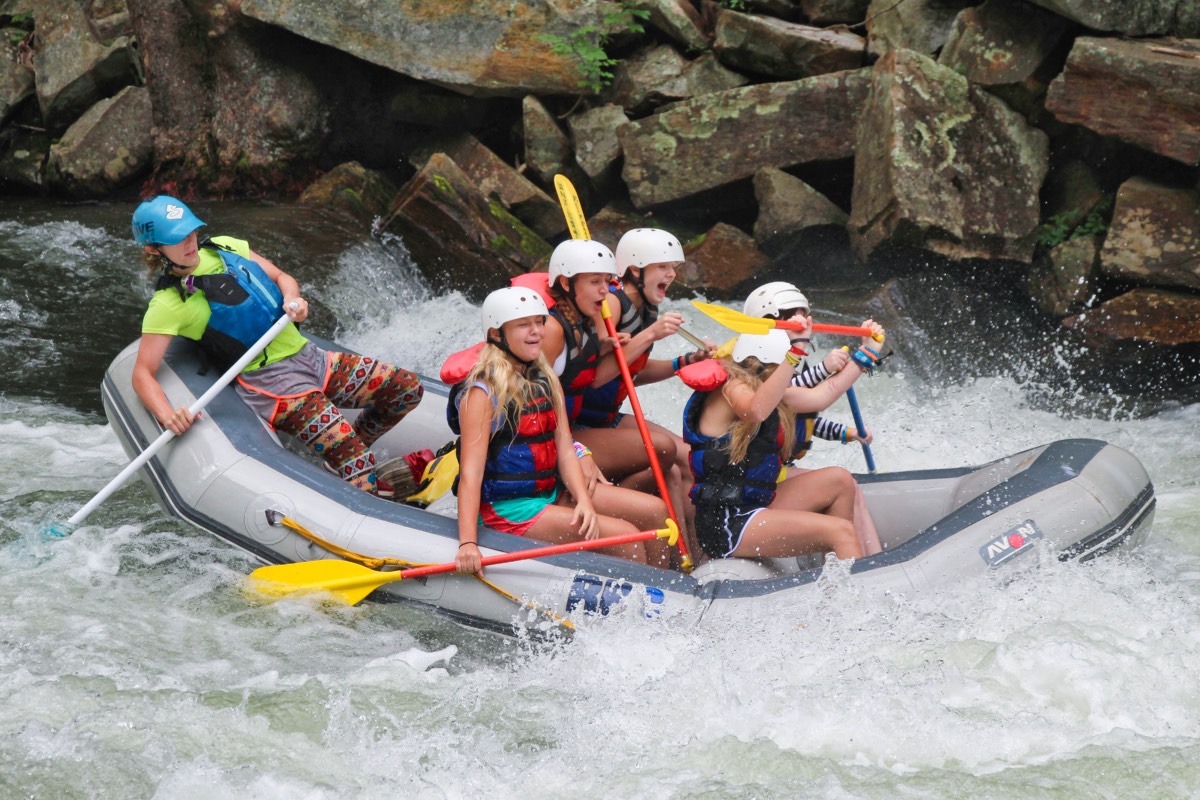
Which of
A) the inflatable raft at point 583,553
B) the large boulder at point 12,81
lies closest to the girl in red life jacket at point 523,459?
the inflatable raft at point 583,553

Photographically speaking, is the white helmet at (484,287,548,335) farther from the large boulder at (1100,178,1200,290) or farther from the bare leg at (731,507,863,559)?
the large boulder at (1100,178,1200,290)

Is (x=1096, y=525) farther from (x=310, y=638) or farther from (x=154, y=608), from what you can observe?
(x=154, y=608)

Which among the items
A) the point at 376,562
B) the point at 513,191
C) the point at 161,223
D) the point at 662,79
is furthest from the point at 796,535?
the point at 662,79

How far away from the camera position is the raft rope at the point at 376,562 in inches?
162

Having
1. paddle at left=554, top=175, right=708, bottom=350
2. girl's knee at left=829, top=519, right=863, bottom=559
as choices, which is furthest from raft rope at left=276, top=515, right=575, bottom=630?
paddle at left=554, top=175, right=708, bottom=350

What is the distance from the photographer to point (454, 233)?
814 centimetres

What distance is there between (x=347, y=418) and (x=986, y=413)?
3799mm

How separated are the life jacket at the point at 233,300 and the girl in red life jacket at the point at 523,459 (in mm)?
Answer: 1109

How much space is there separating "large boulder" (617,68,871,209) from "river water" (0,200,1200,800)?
166 inches

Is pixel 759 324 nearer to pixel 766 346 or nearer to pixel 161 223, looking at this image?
pixel 766 346

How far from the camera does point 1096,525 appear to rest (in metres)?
4.16

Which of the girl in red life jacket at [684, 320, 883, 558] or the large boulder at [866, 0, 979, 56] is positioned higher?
the large boulder at [866, 0, 979, 56]

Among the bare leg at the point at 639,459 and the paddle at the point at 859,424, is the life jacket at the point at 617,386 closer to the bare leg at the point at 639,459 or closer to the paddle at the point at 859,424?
the bare leg at the point at 639,459

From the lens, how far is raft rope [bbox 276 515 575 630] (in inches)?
162
